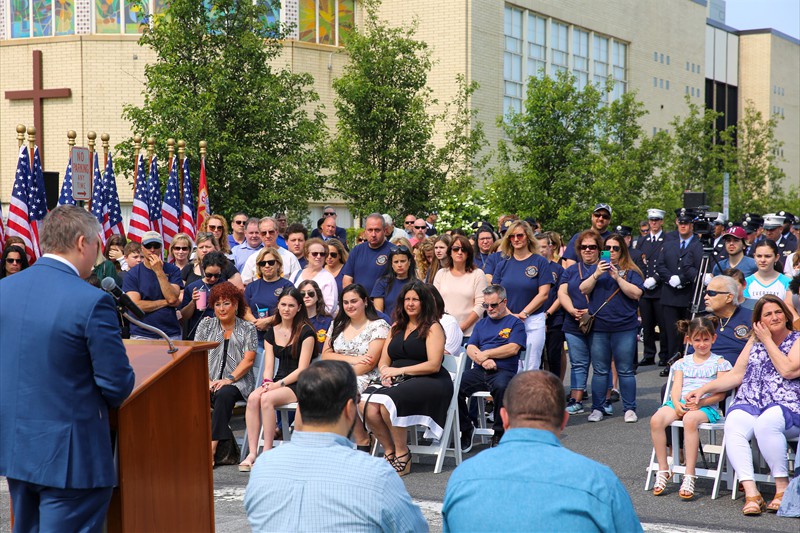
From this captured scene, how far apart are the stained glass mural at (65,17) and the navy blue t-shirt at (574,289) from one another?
26207 mm

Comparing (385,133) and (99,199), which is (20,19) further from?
(99,199)

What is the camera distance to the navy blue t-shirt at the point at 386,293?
11.2 m

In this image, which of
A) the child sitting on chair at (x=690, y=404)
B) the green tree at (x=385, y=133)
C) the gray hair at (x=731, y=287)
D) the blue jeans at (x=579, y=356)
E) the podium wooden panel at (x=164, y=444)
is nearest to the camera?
the podium wooden panel at (x=164, y=444)

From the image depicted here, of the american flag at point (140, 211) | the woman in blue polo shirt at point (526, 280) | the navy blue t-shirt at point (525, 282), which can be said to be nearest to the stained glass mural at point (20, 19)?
the american flag at point (140, 211)

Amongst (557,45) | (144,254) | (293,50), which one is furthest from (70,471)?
(557,45)

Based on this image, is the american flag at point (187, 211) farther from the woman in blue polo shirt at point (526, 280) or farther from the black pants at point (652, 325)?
the woman in blue polo shirt at point (526, 280)

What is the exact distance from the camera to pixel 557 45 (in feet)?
139

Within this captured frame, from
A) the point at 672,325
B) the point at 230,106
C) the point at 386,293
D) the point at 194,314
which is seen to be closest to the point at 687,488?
the point at 386,293

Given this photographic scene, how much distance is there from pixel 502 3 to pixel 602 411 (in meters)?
29.5

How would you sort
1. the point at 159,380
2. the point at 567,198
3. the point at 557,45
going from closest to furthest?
the point at 159,380 < the point at 567,198 < the point at 557,45

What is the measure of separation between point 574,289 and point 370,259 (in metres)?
2.30

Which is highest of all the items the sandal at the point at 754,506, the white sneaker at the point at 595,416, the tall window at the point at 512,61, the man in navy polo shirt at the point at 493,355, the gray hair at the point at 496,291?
the tall window at the point at 512,61

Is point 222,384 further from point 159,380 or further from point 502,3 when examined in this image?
point 502,3

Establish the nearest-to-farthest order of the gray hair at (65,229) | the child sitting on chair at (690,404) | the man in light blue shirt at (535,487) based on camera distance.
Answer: the man in light blue shirt at (535,487) → the gray hair at (65,229) → the child sitting on chair at (690,404)
